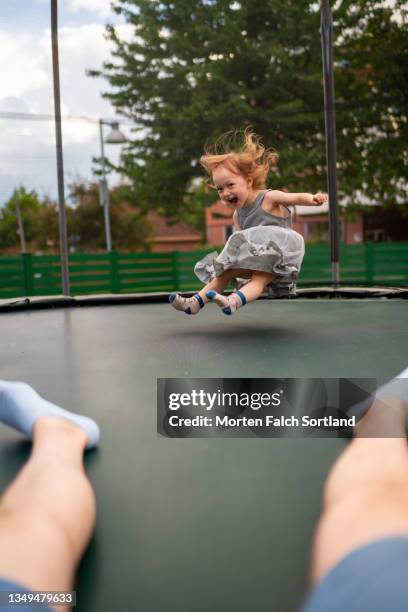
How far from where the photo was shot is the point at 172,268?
6.74m

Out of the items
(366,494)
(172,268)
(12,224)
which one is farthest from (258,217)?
(12,224)

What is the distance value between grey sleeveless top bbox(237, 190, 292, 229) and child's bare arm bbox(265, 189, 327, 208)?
36 mm

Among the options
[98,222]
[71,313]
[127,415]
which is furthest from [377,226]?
[127,415]

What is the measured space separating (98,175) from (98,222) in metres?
4.67

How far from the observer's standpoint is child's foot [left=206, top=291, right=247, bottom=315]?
1.60m

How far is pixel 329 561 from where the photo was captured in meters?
0.40

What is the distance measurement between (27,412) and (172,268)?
19.8 ft

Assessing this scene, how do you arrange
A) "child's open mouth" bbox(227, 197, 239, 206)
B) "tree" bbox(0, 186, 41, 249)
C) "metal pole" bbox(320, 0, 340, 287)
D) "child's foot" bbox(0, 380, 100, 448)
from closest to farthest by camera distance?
1. "child's foot" bbox(0, 380, 100, 448)
2. "child's open mouth" bbox(227, 197, 239, 206)
3. "metal pole" bbox(320, 0, 340, 287)
4. "tree" bbox(0, 186, 41, 249)

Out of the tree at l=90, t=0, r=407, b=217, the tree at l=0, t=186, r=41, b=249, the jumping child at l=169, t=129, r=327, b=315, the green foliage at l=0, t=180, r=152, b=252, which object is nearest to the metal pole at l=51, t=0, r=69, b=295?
the jumping child at l=169, t=129, r=327, b=315

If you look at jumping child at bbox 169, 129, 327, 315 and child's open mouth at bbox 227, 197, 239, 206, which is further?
child's open mouth at bbox 227, 197, 239, 206

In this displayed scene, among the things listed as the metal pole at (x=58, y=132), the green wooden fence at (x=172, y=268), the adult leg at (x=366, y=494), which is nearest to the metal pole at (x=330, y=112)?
the metal pole at (x=58, y=132)

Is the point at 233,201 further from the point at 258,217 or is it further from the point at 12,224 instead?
the point at 12,224

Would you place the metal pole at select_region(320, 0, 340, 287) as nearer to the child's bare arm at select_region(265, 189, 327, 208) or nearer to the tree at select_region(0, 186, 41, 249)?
the child's bare arm at select_region(265, 189, 327, 208)

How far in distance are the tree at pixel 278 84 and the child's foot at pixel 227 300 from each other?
A: 234 inches
